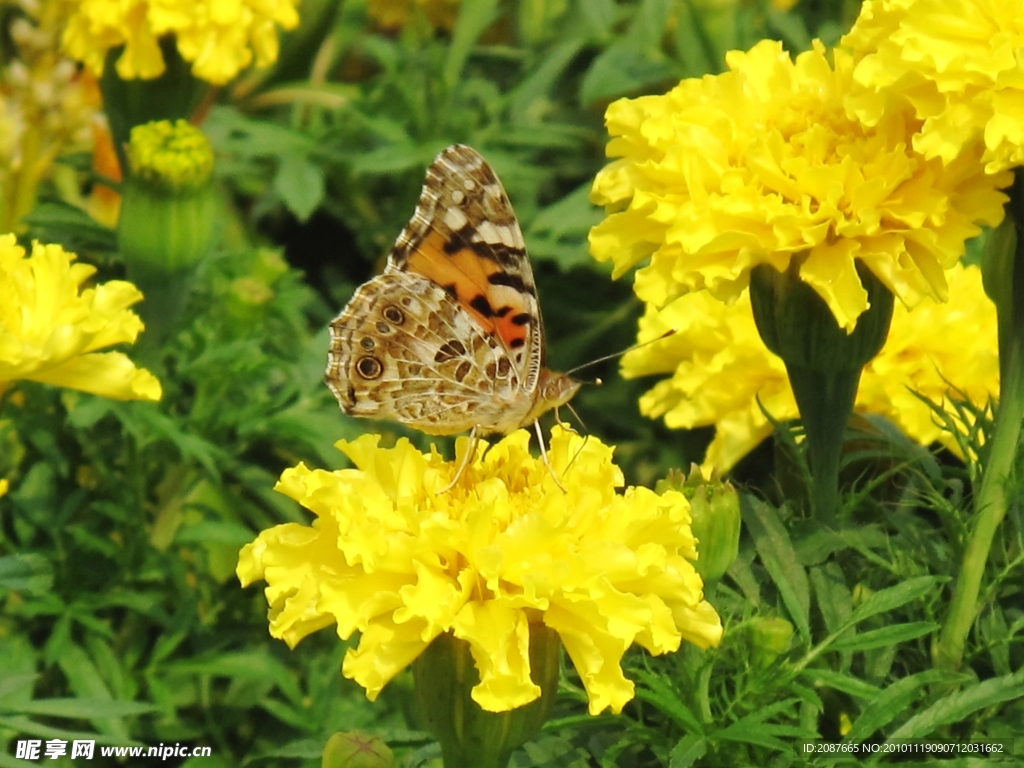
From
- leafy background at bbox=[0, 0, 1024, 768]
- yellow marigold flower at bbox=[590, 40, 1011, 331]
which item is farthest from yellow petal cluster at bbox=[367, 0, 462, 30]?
yellow marigold flower at bbox=[590, 40, 1011, 331]

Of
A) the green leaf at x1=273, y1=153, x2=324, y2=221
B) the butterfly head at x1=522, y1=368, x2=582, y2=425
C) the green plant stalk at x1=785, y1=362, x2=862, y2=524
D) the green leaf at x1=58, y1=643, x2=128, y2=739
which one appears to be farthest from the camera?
the green leaf at x1=273, y1=153, x2=324, y2=221

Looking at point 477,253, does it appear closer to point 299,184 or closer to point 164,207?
point 164,207

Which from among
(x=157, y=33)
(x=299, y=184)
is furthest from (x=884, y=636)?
(x=299, y=184)

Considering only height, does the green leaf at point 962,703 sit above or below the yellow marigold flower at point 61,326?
below

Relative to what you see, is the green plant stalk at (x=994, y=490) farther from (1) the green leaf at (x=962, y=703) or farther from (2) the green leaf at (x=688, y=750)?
(2) the green leaf at (x=688, y=750)

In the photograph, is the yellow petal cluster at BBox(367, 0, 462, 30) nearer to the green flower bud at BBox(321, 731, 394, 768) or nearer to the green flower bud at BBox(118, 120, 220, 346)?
the green flower bud at BBox(118, 120, 220, 346)

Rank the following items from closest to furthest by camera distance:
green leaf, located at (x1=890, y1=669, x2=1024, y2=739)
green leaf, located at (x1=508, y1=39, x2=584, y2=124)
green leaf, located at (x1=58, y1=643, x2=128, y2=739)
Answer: green leaf, located at (x1=890, y1=669, x2=1024, y2=739)
green leaf, located at (x1=58, y1=643, x2=128, y2=739)
green leaf, located at (x1=508, y1=39, x2=584, y2=124)

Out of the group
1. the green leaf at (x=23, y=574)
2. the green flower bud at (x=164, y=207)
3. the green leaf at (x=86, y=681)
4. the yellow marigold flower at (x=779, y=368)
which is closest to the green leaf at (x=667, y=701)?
the yellow marigold flower at (x=779, y=368)
